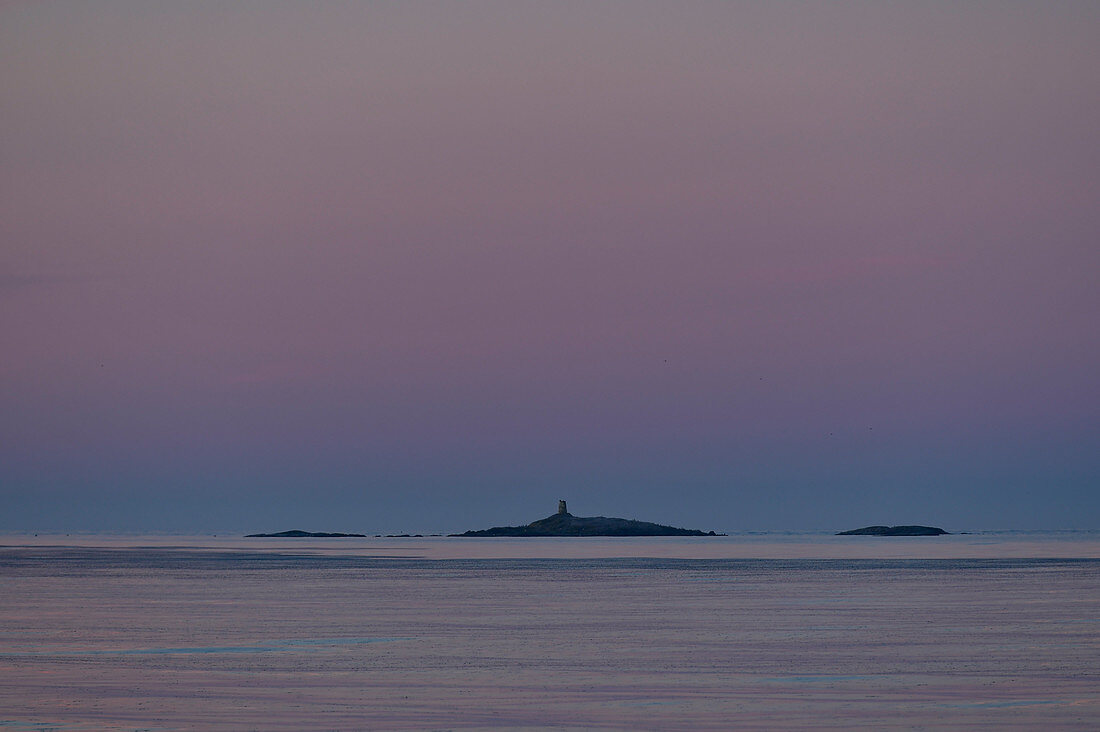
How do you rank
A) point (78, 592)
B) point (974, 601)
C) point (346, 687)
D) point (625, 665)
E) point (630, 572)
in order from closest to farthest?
point (346, 687) < point (625, 665) < point (974, 601) < point (78, 592) < point (630, 572)

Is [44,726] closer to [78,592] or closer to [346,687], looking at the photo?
[346,687]

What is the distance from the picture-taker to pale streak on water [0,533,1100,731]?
18703mm

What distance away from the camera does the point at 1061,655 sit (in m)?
25.2

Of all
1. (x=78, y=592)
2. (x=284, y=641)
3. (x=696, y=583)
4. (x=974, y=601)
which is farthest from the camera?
(x=696, y=583)

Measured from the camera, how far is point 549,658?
25453 millimetres

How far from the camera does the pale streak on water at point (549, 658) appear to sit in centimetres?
1870

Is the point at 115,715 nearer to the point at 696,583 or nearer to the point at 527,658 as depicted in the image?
the point at 527,658

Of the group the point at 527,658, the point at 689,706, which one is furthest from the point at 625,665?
the point at 689,706

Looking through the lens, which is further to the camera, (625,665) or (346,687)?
(625,665)

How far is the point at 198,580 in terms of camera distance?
5691cm

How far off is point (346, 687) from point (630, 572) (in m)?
48.0

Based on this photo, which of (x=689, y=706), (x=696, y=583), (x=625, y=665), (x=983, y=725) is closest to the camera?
(x=983, y=725)

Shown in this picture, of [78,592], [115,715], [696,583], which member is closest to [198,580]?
[78,592]

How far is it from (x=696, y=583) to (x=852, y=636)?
2542 cm
